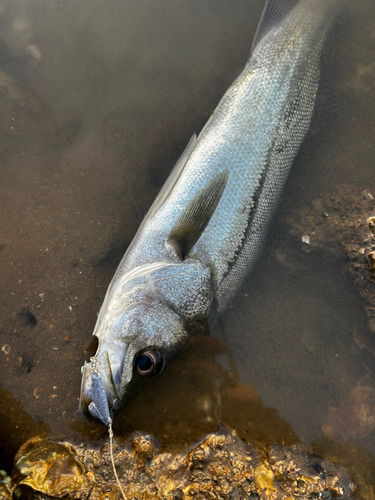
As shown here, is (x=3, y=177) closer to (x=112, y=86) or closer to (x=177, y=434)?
(x=112, y=86)

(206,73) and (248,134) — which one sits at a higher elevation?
(206,73)

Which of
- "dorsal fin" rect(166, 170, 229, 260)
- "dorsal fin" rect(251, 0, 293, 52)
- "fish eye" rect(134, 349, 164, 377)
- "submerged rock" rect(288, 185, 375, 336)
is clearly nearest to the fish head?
"fish eye" rect(134, 349, 164, 377)

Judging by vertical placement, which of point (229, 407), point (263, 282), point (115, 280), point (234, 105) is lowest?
point (229, 407)

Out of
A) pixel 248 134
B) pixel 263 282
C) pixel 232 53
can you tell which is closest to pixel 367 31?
pixel 232 53

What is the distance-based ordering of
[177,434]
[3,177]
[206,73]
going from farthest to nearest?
1. [206,73]
2. [3,177]
3. [177,434]

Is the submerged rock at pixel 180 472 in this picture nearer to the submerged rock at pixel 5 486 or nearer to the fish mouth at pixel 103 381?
the submerged rock at pixel 5 486

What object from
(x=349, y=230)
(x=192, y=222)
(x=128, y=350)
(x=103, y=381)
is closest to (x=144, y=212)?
(x=192, y=222)

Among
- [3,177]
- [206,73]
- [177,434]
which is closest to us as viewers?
[177,434]

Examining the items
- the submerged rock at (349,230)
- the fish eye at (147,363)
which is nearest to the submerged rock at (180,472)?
the fish eye at (147,363)
